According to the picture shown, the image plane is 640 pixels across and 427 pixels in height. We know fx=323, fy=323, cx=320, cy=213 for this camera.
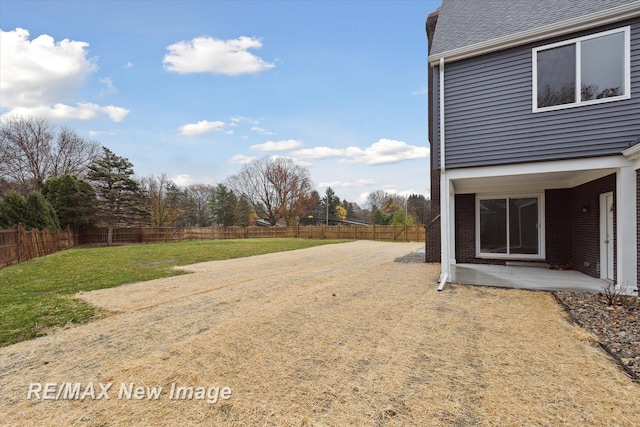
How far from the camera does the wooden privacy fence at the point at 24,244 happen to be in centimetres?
1087

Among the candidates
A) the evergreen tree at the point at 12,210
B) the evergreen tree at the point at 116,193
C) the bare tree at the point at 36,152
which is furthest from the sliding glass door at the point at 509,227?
the bare tree at the point at 36,152

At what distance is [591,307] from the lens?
5043 mm

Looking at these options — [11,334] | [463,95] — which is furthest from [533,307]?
[11,334]

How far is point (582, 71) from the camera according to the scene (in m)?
6.08

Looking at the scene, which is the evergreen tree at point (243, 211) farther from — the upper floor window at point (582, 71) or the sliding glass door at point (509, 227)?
the upper floor window at point (582, 71)

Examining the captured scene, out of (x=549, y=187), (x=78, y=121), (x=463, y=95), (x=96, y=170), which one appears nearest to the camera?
(x=463, y=95)

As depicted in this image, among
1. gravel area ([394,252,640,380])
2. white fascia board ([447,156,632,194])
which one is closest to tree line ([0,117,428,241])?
white fascia board ([447,156,632,194])

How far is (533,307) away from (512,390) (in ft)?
10.0

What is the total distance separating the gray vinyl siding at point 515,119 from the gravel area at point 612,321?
2598mm

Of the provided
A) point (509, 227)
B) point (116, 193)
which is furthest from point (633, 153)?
point (116, 193)

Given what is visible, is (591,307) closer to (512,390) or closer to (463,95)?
(512,390)

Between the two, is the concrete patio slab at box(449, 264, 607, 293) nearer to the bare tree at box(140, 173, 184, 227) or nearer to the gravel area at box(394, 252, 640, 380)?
the gravel area at box(394, 252, 640, 380)

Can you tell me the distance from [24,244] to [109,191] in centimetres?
1339

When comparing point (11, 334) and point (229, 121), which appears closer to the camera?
point (11, 334)
